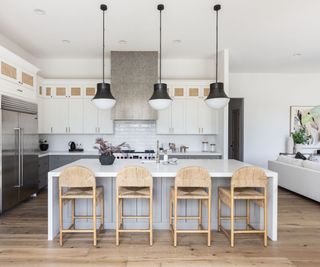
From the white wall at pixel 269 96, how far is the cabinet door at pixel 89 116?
3.97m

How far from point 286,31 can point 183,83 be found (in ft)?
7.58

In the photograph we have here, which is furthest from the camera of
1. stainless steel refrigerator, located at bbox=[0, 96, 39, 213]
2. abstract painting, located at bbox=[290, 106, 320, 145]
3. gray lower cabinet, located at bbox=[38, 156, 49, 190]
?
abstract painting, located at bbox=[290, 106, 320, 145]

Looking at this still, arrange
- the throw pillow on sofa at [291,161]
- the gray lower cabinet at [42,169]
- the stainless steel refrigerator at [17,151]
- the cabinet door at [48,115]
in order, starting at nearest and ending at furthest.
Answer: the stainless steel refrigerator at [17,151] < the throw pillow on sofa at [291,161] < the gray lower cabinet at [42,169] < the cabinet door at [48,115]

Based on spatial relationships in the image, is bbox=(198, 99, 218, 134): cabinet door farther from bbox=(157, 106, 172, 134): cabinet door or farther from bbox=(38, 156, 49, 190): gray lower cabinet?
bbox=(38, 156, 49, 190): gray lower cabinet

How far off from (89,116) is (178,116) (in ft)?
7.01

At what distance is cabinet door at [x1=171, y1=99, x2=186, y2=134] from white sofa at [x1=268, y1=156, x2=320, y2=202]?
2.43 metres

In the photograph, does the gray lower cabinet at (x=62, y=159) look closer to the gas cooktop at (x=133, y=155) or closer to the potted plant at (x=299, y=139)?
the gas cooktop at (x=133, y=155)

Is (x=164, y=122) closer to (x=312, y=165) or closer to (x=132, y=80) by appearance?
(x=132, y=80)

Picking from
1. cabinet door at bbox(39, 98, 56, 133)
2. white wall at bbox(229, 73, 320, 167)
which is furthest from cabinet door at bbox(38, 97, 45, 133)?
white wall at bbox(229, 73, 320, 167)

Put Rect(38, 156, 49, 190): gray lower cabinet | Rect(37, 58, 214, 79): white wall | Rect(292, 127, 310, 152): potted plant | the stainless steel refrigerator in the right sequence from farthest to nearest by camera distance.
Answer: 1. Rect(292, 127, 310, 152): potted plant
2. Rect(37, 58, 214, 79): white wall
3. Rect(38, 156, 49, 190): gray lower cabinet
4. the stainless steel refrigerator

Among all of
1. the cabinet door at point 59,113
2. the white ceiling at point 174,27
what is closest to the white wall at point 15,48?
the white ceiling at point 174,27

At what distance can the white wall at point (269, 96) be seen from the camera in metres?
7.04

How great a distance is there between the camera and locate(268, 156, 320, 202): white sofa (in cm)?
446

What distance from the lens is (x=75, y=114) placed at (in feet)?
18.9
